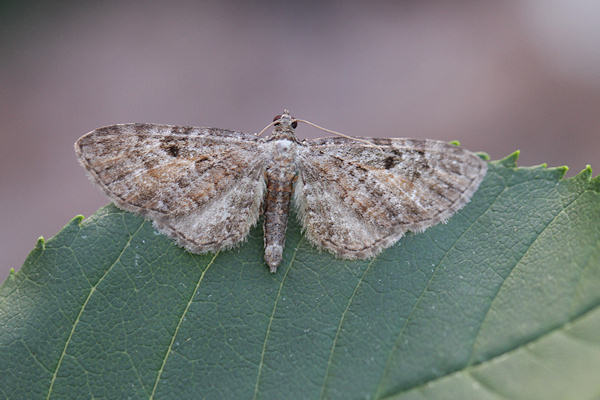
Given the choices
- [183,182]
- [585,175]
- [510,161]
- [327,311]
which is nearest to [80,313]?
[183,182]

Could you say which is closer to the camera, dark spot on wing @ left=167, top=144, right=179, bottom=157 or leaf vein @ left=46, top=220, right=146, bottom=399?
leaf vein @ left=46, top=220, right=146, bottom=399

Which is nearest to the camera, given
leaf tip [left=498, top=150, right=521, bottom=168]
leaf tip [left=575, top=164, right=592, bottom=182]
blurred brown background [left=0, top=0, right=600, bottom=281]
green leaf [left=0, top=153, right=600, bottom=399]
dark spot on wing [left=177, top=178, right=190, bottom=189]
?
green leaf [left=0, top=153, right=600, bottom=399]

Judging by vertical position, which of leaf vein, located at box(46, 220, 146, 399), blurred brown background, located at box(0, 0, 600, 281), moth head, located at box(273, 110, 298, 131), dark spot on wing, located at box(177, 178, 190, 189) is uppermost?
blurred brown background, located at box(0, 0, 600, 281)

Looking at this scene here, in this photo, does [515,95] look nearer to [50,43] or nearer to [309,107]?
[309,107]

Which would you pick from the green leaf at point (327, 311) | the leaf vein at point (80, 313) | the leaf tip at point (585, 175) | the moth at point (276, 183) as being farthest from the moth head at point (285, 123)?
the leaf tip at point (585, 175)

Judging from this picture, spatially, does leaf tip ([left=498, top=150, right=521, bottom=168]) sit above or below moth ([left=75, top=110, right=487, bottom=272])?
above

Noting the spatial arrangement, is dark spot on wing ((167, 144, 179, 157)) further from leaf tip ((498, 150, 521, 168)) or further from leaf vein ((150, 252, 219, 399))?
leaf tip ((498, 150, 521, 168))

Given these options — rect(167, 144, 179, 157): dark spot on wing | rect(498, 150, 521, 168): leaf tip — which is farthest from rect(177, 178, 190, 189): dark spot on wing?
rect(498, 150, 521, 168): leaf tip

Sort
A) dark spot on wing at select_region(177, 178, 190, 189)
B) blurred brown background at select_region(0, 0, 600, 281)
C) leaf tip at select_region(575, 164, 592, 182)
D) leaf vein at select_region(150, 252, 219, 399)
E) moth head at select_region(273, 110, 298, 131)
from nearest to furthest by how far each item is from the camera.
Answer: leaf vein at select_region(150, 252, 219, 399) < leaf tip at select_region(575, 164, 592, 182) < dark spot on wing at select_region(177, 178, 190, 189) < moth head at select_region(273, 110, 298, 131) < blurred brown background at select_region(0, 0, 600, 281)
